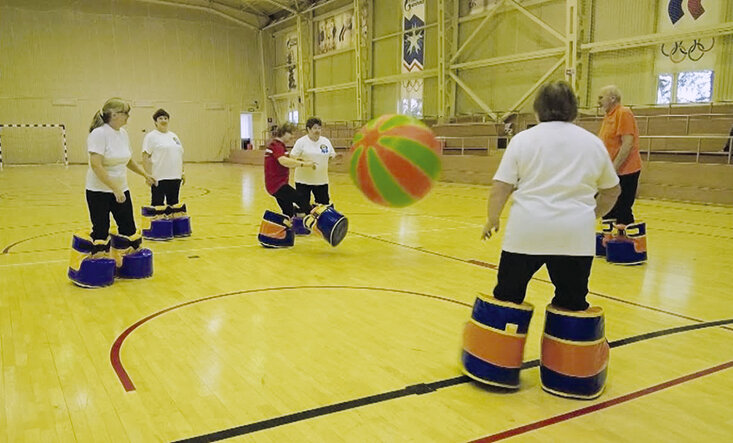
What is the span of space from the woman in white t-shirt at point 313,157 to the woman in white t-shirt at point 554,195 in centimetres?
431

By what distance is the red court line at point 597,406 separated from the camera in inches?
105

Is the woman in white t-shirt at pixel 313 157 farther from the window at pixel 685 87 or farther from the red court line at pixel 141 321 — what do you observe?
the window at pixel 685 87

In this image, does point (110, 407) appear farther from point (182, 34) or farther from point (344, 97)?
point (182, 34)

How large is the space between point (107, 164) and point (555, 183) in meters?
3.76

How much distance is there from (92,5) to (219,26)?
5.81 meters

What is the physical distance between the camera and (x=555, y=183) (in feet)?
9.62

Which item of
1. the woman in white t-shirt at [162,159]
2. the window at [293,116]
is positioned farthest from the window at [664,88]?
the window at [293,116]

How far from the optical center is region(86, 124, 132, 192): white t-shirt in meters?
5.00

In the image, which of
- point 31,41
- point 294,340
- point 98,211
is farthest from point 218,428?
point 31,41

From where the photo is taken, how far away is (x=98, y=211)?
5.17 metres

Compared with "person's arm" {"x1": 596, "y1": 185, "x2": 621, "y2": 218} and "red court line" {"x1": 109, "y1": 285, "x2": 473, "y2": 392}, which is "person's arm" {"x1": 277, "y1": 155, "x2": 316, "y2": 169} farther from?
"person's arm" {"x1": 596, "y1": 185, "x2": 621, "y2": 218}

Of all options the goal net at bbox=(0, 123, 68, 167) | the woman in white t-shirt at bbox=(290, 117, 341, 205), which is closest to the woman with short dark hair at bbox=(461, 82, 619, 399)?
the woman in white t-shirt at bbox=(290, 117, 341, 205)

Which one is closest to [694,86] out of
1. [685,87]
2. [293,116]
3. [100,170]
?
[685,87]

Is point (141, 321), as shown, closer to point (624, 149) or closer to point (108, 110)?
point (108, 110)
